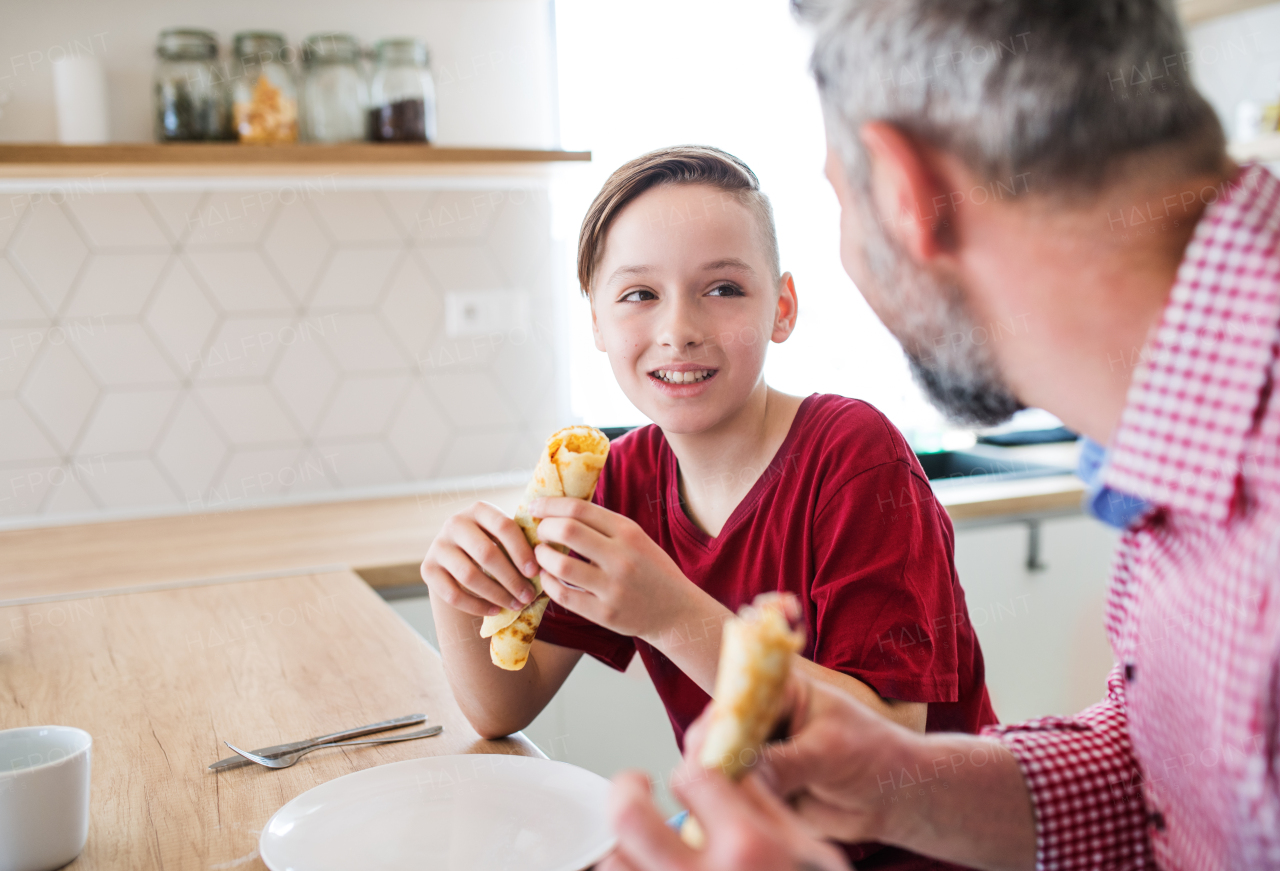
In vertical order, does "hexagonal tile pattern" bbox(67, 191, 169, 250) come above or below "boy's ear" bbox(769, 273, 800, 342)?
above

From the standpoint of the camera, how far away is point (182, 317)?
1987mm

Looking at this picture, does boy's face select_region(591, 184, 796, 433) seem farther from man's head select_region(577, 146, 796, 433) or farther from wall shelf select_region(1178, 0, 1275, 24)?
wall shelf select_region(1178, 0, 1275, 24)

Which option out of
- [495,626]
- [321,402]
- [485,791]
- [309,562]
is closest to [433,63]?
[321,402]

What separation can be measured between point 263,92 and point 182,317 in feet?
1.55

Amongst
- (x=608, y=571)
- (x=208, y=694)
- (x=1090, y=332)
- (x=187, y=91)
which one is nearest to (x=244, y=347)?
(x=187, y=91)

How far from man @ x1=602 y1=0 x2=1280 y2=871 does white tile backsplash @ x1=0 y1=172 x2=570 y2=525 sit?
1543 millimetres

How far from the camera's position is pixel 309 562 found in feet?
5.34

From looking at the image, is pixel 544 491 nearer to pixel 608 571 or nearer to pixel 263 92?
pixel 608 571

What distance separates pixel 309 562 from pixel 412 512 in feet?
1.29

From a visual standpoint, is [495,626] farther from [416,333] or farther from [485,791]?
[416,333]

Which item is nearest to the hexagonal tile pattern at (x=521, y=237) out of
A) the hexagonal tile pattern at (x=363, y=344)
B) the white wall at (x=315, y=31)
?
the white wall at (x=315, y=31)

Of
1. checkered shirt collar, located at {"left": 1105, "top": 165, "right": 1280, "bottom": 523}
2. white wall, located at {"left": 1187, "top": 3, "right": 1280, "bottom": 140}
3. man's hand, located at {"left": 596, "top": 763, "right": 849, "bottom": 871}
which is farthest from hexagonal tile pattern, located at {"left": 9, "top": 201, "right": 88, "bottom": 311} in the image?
white wall, located at {"left": 1187, "top": 3, "right": 1280, "bottom": 140}

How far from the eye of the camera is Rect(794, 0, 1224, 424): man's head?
1.89 ft

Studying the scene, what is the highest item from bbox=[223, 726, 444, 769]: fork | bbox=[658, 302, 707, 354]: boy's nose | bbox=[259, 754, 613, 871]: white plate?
bbox=[658, 302, 707, 354]: boy's nose
